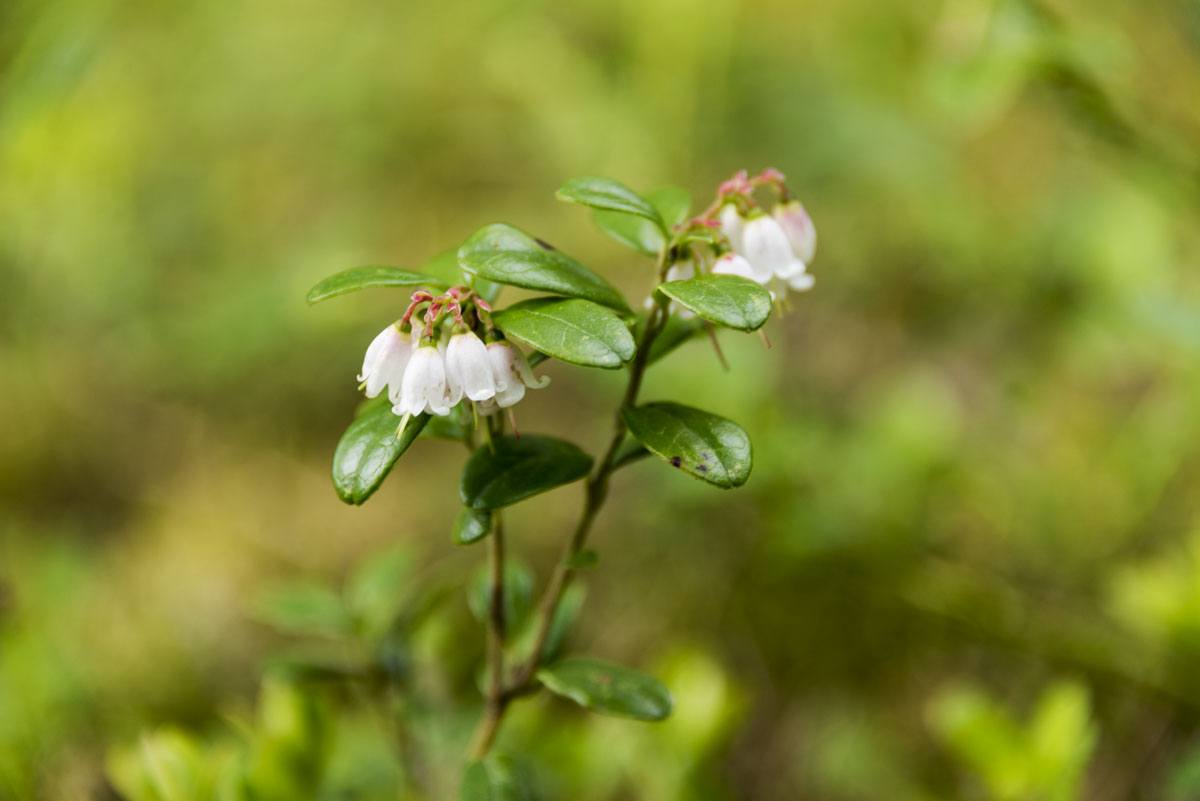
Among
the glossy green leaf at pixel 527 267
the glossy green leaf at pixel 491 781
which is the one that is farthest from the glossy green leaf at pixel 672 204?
the glossy green leaf at pixel 491 781

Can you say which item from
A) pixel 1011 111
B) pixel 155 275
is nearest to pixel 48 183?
pixel 155 275

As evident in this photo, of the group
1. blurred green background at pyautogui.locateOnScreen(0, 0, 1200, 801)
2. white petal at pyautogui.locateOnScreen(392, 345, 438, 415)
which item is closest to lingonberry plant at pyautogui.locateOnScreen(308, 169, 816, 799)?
white petal at pyautogui.locateOnScreen(392, 345, 438, 415)

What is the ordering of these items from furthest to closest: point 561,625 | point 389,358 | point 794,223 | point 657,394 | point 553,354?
point 657,394 → point 561,625 → point 794,223 → point 389,358 → point 553,354

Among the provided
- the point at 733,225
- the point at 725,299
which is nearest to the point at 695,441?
the point at 725,299

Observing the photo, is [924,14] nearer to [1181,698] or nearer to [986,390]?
[986,390]

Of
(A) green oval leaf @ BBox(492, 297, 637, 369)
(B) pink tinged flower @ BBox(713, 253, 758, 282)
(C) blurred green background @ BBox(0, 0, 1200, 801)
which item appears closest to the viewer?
(A) green oval leaf @ BBox(492, 297, 637, 369)

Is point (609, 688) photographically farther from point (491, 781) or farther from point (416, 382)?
point (416, 382)

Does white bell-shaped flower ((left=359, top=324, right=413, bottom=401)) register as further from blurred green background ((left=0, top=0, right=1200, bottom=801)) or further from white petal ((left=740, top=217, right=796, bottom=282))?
blurred green background ((left=0, top=0, right=1200, bottom=801))
